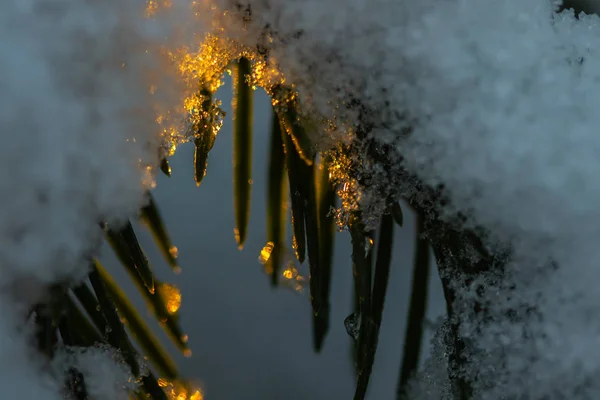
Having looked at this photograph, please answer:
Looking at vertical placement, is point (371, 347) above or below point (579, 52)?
below

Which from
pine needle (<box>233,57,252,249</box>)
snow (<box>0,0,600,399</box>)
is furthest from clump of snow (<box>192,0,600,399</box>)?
pine needle (<box>233,57,252,249</box>)

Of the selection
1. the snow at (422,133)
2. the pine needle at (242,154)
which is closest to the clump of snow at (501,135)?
the snow at (422,133)

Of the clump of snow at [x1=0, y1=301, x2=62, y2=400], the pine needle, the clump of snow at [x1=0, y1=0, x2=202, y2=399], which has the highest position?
the pine needle

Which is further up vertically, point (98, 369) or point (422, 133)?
point (422, 133)

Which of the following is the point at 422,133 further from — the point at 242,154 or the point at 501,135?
the point at 242,154

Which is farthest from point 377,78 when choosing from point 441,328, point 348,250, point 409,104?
point 348,250

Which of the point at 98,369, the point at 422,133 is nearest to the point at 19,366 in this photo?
the point at 98,369

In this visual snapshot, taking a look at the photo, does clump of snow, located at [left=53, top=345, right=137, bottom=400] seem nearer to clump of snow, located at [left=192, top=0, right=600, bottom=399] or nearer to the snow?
the snow

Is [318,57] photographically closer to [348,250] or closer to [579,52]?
[579,52]
